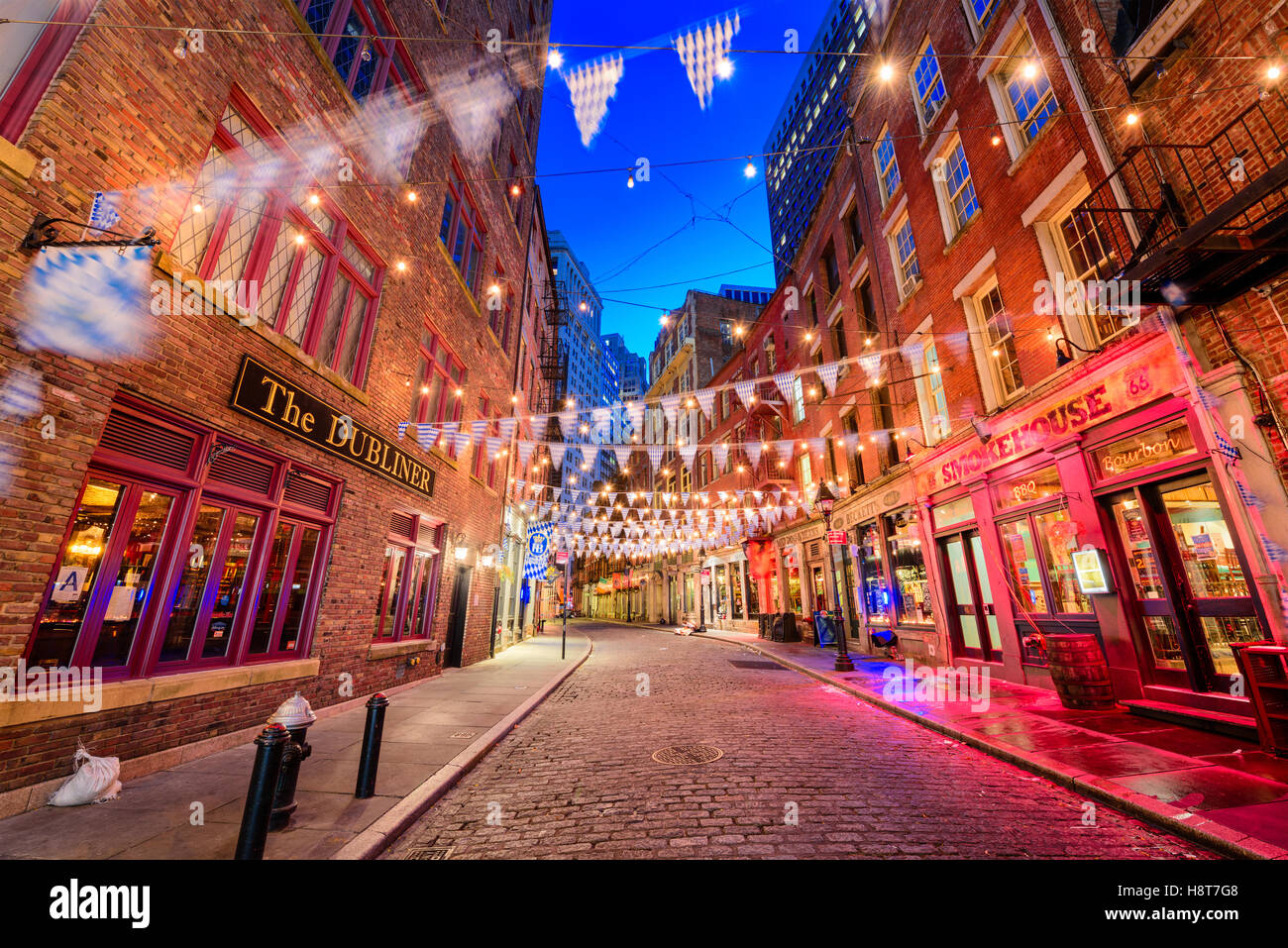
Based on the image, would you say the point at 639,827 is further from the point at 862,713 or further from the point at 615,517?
the point at 615,517

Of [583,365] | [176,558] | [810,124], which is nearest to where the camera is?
[176,558]

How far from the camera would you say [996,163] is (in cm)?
1032

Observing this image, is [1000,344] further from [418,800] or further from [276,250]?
[276,250]

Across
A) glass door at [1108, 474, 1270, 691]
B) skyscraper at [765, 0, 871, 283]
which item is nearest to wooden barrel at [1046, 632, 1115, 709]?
glass door at [1108, 474, 1270, 691]

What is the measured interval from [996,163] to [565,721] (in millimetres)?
13955

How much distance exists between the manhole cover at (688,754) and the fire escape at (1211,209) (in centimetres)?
784

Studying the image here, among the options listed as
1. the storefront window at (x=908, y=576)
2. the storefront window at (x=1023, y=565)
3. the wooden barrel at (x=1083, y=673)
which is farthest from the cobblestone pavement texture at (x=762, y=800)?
the storefront window at (x=908, y=576)

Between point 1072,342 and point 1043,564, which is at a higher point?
point 1072,342

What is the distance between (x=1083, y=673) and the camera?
7.24m

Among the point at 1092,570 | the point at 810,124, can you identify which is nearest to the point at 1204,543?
the point at 1092,570

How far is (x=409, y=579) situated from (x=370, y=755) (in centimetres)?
643

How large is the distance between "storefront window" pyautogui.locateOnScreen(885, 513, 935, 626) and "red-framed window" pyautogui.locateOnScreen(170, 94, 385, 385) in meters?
14.3

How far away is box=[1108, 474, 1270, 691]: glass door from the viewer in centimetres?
631
